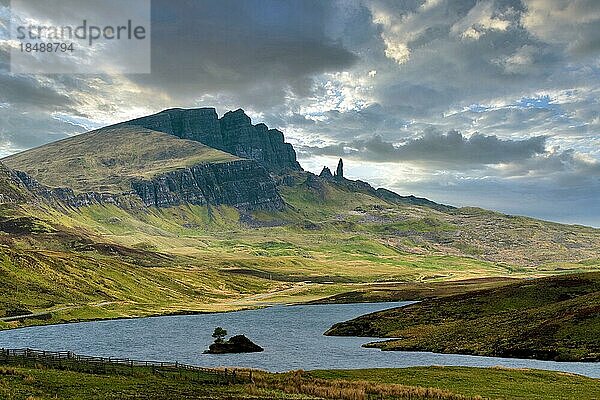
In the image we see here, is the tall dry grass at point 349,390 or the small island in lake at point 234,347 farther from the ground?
the tall dry grass at point 349,390

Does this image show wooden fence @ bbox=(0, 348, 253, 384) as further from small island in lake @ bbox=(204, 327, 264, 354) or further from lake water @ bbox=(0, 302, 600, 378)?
small island in lake @ bbox=(204, 327, 264, 354)

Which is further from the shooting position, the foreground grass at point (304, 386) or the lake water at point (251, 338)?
the lake water at point (251, 338)

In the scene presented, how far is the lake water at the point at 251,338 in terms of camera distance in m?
102

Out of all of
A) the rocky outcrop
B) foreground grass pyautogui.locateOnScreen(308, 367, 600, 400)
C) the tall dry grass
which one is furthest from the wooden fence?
the rocky outcrop

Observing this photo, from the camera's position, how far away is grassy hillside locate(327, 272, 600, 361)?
349ft

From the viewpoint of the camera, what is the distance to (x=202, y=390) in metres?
59.3

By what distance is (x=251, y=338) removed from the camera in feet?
496

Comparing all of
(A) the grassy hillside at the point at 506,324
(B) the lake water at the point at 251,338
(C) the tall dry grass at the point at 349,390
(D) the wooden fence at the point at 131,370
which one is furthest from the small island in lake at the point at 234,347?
(C) the tall dry grass at the point at 349,390

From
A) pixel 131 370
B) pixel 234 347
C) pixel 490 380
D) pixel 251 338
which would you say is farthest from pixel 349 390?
pixel 251 338

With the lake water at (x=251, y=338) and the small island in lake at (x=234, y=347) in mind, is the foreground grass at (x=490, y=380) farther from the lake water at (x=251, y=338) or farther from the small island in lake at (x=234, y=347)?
the small island in lake at (x=234, y=347)

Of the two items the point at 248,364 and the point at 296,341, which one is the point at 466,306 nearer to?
the point at 296,341

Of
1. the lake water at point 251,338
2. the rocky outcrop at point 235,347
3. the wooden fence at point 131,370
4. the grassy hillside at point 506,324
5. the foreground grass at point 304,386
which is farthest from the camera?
the rocky outcrop at point 235,347

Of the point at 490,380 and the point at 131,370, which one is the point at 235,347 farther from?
the point at 490,380

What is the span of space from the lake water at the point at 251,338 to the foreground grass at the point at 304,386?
1723cm
